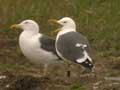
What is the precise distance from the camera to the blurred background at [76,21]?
1066 cm

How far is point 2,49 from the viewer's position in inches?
436

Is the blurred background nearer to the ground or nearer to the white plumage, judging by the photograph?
the ground

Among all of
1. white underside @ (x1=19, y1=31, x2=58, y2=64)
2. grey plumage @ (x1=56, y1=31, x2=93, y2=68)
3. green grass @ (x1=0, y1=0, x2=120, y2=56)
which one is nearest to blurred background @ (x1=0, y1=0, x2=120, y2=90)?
green grass @ (x1=0, y1=0, x2=120, y2=56)

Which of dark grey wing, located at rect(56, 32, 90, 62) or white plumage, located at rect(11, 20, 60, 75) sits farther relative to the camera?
white plumage, located at rect(11, 20, 60, 75)

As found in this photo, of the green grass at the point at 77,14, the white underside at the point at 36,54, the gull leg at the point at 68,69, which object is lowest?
the gull leg at the point at 68,69

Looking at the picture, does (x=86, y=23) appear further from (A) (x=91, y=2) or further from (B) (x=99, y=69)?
(B) (x=99, y=69)

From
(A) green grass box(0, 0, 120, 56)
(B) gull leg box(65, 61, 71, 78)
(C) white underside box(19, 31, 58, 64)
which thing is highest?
(A) green grass box(0, 0, 120, 56)

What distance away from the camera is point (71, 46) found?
9.36 m

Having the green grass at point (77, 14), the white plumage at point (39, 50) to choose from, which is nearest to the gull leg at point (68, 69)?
the white plumage at point (39, 50)

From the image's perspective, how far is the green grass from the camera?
39.1 feet

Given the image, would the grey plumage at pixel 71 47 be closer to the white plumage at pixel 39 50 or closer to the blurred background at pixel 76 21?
the white plumage at pixel 39 50

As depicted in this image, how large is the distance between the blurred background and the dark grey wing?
70 cm

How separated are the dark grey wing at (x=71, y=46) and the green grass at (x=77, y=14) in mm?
1876

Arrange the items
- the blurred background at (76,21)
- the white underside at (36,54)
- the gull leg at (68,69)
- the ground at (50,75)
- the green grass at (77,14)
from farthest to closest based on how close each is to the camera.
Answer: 1. the green grass at (77,14)
2. the blurred background at (76,21)
3. the white underside at (36,54)
4. the gull leg at (68,69)
5. the ground at (50,75)
